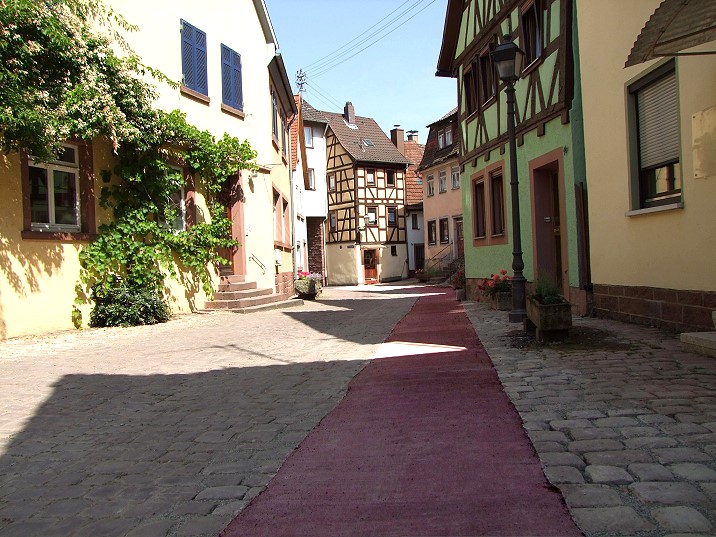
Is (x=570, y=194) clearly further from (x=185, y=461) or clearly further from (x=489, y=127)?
(x=185, y=461)

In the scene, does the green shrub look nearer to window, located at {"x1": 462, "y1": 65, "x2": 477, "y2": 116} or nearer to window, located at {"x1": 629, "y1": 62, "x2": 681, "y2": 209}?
window, located at {"x1": 629, "y1": 62, "x2": 681, "y2": 209}

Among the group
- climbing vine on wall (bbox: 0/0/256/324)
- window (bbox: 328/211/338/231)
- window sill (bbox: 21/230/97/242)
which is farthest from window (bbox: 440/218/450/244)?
window sill (bbox: 21/230/97/242)

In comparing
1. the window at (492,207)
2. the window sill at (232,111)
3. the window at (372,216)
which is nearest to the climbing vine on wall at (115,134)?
the window sill at (232,111)

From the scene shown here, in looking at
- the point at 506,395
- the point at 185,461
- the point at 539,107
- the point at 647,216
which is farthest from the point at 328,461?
the point at 539,107

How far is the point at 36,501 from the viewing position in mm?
3193

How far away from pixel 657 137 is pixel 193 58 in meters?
10.1

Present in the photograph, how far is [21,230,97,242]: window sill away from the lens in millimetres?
9844

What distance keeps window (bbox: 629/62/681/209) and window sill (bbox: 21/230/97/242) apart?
8.88 metres

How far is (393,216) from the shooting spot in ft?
145

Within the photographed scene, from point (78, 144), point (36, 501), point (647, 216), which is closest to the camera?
point (36, 501)

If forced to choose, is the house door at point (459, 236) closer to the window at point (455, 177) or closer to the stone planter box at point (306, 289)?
the window at point (455, 177)

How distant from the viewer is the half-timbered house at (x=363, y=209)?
42531 mm

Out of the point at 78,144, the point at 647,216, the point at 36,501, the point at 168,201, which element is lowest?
the point at 36,501

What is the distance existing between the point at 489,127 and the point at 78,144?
342 inches
